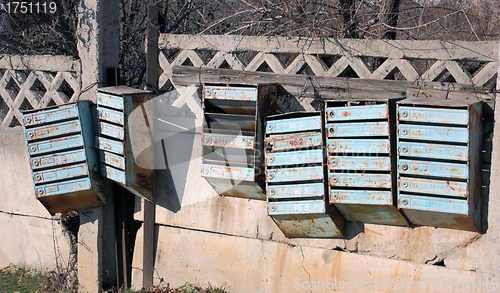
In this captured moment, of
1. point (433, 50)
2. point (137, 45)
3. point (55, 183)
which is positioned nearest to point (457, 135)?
point (433, 50)

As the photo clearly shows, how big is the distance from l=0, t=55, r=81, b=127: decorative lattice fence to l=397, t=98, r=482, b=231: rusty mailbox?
12.5 ft

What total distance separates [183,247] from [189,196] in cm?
63

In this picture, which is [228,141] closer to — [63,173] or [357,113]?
[357,113]

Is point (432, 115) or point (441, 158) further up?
point (432, 115)

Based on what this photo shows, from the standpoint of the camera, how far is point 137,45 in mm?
6555

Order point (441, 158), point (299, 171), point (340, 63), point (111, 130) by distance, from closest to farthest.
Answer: point (441, 158), point (299, 171), point (340, 63), point (111, 130)

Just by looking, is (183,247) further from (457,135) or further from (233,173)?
(457,135)

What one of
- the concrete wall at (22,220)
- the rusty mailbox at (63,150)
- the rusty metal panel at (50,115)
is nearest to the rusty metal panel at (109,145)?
the rusty mailbox at (63,150)

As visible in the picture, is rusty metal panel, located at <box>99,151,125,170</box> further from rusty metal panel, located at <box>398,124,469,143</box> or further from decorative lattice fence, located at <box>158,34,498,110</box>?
rusty metal panel, located at <box>398,124,469,143</box>

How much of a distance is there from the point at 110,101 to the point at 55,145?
0.85 m

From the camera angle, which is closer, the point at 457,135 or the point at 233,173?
the point at 457,135

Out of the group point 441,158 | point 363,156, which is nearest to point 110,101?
point 363,156

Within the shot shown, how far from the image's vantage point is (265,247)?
4.29 metres

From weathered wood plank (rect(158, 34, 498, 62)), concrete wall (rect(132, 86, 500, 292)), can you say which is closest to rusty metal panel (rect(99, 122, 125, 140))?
concrete wall (rect(132, 86, 500, 292))
